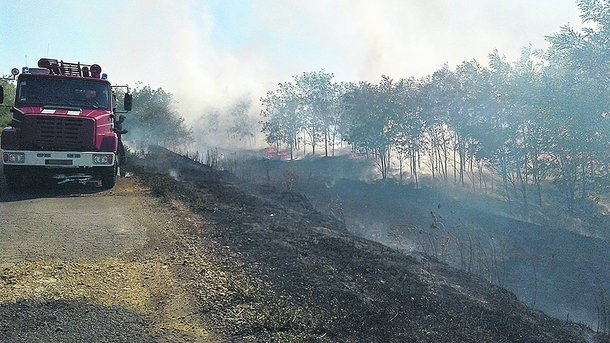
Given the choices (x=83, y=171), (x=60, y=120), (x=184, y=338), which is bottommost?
(x=184, y=338)

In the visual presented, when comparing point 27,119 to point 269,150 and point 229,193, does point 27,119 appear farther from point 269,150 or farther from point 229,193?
point 269,150

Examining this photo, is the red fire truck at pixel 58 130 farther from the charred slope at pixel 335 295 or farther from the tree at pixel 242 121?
the tree at pixel 242 121

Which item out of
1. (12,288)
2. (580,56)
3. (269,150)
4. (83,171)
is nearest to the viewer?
(12,288)

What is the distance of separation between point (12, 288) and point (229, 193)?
7.77 meters

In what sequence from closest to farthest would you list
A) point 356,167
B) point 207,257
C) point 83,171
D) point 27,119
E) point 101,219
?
point 207,257
point 101,219
point 27,119
point 83,171
point 356,167

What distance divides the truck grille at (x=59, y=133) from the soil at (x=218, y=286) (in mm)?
1338

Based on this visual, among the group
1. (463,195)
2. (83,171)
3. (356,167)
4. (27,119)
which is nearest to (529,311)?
(83,171)

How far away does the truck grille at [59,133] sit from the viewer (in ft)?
30.6

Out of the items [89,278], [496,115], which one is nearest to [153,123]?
[496,115]

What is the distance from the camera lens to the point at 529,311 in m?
6.87

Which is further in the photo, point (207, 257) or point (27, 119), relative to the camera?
point (27, 119)

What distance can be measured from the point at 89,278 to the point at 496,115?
1225 inches

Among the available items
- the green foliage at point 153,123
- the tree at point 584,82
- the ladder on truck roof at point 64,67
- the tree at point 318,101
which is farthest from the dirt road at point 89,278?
the tree at point 318,101

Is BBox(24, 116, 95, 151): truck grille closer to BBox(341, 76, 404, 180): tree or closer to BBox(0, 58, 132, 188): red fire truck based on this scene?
BBox(0, 58, 132, 188): red fire truck
